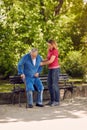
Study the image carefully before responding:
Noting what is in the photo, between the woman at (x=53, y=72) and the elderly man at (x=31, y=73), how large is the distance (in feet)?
0.97

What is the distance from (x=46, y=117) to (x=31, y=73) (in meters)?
1.99

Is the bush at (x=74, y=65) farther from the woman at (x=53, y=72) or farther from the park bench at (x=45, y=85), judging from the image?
the woman at (x=53, y=72)

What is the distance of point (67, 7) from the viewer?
23625mm

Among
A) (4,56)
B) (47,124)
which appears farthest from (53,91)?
(4,56)

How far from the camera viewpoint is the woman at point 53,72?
11.6 meters

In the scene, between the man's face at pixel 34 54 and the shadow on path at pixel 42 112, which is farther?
the man's face at pixel 34 54

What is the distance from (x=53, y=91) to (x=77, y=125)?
3.01 meters

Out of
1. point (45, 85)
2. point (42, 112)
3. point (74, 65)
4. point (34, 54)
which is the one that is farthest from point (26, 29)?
point (42, 112)

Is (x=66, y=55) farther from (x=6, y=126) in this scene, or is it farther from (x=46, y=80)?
(x=6, y=126)

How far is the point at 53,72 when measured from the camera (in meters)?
11.6

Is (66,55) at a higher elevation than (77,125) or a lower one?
higher

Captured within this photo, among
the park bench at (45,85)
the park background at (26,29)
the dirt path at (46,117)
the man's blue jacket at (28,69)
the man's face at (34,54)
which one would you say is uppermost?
the park background at (26,29)

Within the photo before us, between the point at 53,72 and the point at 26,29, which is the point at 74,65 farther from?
the point at 53,72

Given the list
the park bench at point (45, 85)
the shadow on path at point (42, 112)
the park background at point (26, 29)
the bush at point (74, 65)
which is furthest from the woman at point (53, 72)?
the bush at point (74, 65)
